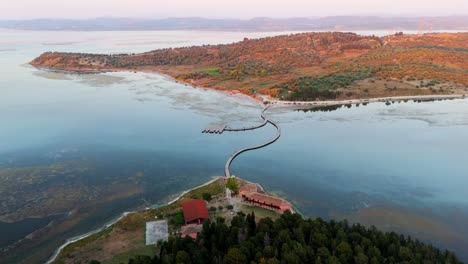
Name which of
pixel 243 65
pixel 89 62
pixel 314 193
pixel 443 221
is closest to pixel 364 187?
pixel 314 193

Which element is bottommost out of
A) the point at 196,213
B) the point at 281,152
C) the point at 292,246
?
the point at 281,152

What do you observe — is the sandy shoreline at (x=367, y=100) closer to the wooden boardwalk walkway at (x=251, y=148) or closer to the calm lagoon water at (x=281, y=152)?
the calm lagoon water at (x=281, y=152)

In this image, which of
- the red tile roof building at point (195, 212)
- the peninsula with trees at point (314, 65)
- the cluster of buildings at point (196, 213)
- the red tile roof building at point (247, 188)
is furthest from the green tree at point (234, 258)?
the peninsula with trees at point (314, 65)

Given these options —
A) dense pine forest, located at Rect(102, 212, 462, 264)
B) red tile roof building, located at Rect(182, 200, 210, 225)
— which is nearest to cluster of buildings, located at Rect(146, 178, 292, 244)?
red tile roof building, located at Rect(182, 200, 210, 225)

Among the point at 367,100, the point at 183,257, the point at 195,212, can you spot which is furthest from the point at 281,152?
the point at 367,100

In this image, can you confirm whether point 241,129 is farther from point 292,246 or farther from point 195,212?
point 292,246

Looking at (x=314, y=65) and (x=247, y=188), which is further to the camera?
(x=314, y=65)

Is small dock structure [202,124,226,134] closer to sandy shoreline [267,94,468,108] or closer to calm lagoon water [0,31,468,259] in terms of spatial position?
calm lagoon water [0,31,468,259]
